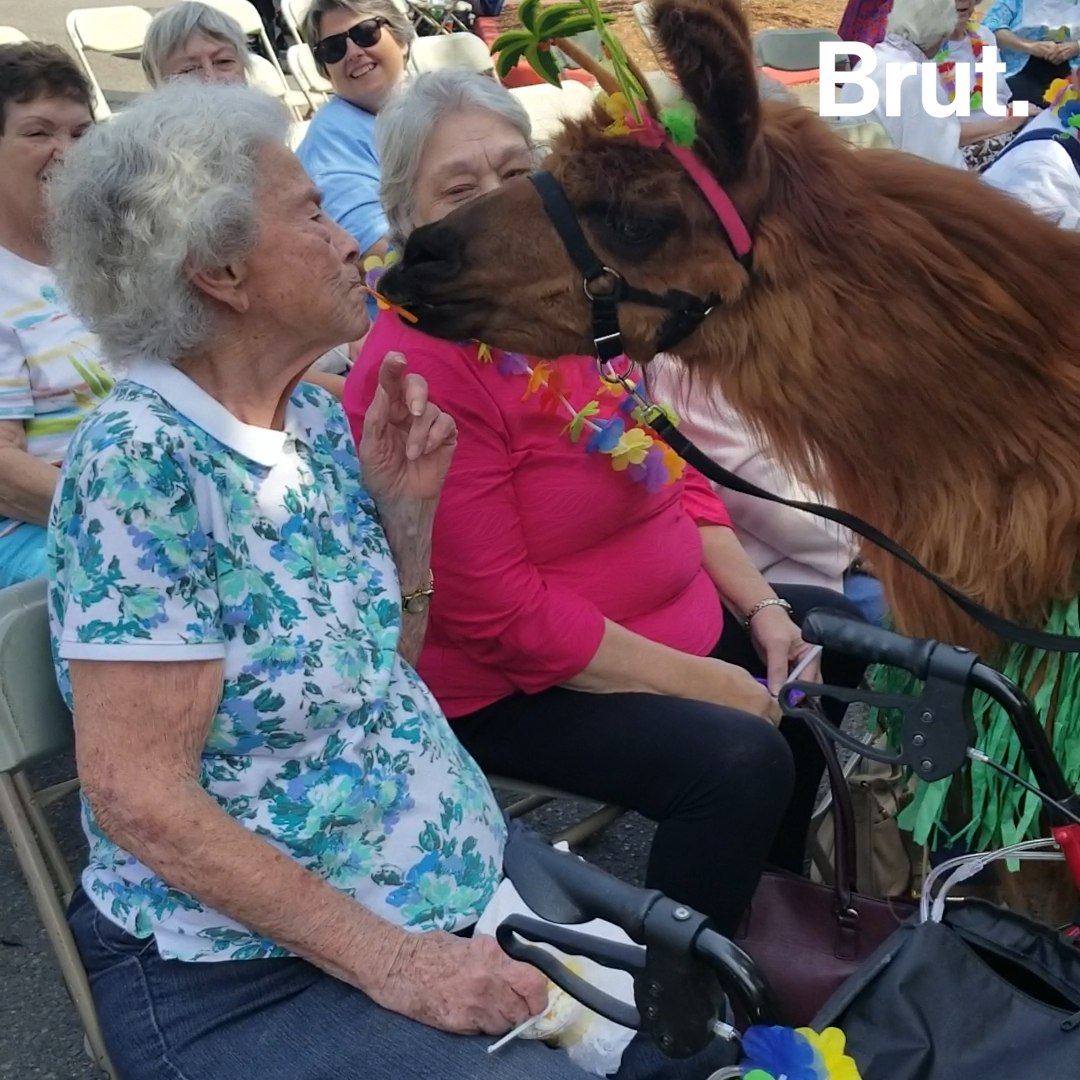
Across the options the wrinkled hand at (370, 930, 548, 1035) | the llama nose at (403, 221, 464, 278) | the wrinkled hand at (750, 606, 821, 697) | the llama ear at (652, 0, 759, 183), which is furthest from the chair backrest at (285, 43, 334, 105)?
the wrinkled hand at (370, 930, 548, 1035)

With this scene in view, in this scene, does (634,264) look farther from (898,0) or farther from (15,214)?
(898,0)

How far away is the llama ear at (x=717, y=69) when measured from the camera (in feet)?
5.69

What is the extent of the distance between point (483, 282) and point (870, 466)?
653 millimetres

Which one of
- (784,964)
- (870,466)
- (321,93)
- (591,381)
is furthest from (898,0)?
(784,964)

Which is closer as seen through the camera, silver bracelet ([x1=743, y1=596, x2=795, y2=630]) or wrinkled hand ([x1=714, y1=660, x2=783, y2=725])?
wrinkled hand ([x1=714, y1=660, x2=783, y2=725])

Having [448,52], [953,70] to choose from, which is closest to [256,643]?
[448,52]

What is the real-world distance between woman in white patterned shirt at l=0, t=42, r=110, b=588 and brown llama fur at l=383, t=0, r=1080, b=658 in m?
1.27

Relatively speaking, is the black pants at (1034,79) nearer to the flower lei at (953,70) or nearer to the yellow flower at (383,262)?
the flower lei at (953,70)

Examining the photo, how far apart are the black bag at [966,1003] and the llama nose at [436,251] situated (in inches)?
46.2

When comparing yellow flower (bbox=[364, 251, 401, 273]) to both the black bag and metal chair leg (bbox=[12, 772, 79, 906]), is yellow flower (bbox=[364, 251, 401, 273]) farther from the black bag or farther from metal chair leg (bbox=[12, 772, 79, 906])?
the black bag

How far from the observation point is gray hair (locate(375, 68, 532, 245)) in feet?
7.91

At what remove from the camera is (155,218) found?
5.68 feet

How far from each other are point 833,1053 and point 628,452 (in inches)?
51.4

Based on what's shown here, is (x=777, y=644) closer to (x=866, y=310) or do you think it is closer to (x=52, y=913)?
(x=866, y=310)
